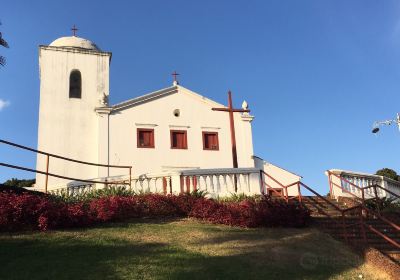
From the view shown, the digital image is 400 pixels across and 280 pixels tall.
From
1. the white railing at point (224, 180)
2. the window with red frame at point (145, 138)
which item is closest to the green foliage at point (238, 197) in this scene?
the white railing at point (224, 180)

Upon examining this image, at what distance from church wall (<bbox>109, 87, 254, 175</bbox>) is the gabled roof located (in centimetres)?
13

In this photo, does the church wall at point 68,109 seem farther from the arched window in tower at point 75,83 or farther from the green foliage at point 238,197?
the green foliage at point 238,197

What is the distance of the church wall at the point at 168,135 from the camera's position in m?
28.8

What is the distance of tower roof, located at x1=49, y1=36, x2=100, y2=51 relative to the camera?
32.0 metres

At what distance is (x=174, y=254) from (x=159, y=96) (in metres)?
21.0

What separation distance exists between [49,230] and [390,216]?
11.4m

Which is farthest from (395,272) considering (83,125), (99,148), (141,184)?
(83,125)

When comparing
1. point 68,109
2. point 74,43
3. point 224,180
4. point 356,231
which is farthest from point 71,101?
point 356,231

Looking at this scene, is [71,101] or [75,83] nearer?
[71,101]

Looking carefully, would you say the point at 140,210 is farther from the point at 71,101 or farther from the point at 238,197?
the point at 71,101

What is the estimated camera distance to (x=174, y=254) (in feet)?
34.6

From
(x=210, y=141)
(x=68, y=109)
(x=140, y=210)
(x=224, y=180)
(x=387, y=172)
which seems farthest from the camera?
(x=387, y=172)

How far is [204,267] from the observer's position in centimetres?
990

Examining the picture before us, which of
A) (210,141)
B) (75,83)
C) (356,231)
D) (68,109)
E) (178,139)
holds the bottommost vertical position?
(356,231)
